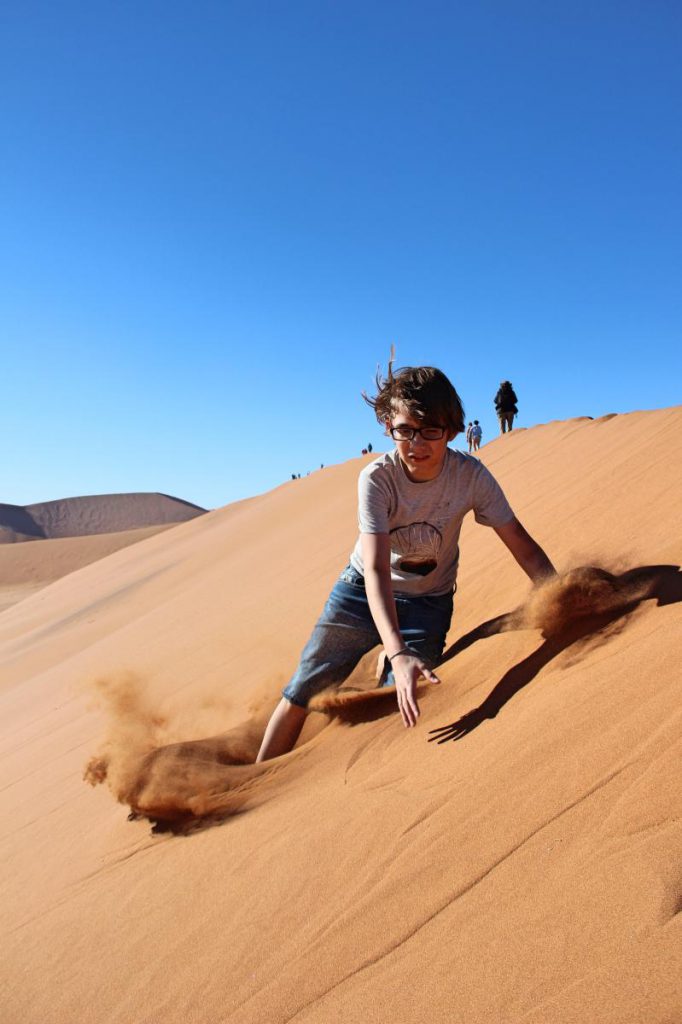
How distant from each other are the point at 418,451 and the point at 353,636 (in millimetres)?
767

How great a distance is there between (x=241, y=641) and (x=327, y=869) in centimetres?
410

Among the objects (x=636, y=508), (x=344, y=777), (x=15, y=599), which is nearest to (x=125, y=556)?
(x=15, y=599)

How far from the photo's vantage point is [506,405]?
14336mm

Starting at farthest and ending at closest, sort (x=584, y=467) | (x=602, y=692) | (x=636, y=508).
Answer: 1. (x=584, y=467)
2. (x=636, y=508)
3. (x=602, y=692)

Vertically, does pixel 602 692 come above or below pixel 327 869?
above

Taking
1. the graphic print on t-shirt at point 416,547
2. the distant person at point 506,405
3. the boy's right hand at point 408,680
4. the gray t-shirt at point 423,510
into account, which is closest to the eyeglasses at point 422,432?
the gray t-shirt at point 423,510

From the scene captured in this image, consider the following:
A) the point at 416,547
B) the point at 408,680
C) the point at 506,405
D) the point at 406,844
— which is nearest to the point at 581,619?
the point at 416,547

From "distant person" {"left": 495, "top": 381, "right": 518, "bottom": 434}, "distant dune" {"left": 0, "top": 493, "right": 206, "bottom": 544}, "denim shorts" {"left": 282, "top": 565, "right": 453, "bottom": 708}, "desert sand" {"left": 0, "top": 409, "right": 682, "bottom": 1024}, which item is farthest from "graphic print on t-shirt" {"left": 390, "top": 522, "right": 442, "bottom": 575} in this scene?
"distant dune" {"left": 0, "top": 493, "right": 206, "bottom": 544}

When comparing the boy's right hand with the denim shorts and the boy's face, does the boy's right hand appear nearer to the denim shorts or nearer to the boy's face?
the denim shorts

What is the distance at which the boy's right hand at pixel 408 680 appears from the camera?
1.94 meters

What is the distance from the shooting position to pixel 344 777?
2.16 m

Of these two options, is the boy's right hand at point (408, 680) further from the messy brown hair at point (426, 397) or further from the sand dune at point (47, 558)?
the sand dune at point (47, 558)

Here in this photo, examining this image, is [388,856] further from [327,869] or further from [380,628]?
[380,628]

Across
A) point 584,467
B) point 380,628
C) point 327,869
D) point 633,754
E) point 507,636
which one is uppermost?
point 584,467
